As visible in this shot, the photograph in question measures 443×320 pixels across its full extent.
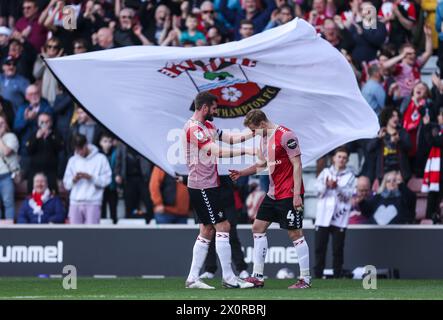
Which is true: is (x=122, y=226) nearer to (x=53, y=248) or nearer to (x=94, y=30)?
(x=53, y=248)

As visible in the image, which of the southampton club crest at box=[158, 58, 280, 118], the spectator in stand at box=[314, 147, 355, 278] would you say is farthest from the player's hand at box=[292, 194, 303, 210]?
the spectator in stand at box=[314, 147, 355, 278]

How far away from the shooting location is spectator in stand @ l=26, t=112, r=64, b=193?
20688 millimetres

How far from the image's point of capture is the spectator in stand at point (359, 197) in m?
19.4

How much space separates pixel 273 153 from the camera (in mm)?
15422

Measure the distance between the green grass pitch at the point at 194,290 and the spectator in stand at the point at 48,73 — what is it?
14.2ft

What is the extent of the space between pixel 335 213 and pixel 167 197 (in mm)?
2878

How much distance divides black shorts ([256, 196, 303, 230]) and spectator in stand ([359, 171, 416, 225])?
386cm

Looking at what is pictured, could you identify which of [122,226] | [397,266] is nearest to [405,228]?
[397,266]

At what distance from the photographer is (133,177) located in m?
20.6

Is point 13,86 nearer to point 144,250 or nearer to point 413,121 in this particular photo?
point 144,250

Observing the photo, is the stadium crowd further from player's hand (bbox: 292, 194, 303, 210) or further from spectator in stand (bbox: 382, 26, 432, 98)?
player's hand (bbox: 292, 194, 303, 210)

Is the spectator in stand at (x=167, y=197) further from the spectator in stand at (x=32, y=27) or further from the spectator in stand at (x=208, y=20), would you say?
the spectator in stand at (x=32, y=27)

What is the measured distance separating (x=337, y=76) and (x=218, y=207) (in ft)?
9.89

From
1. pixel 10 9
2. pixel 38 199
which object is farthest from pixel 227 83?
pixel 10 9
